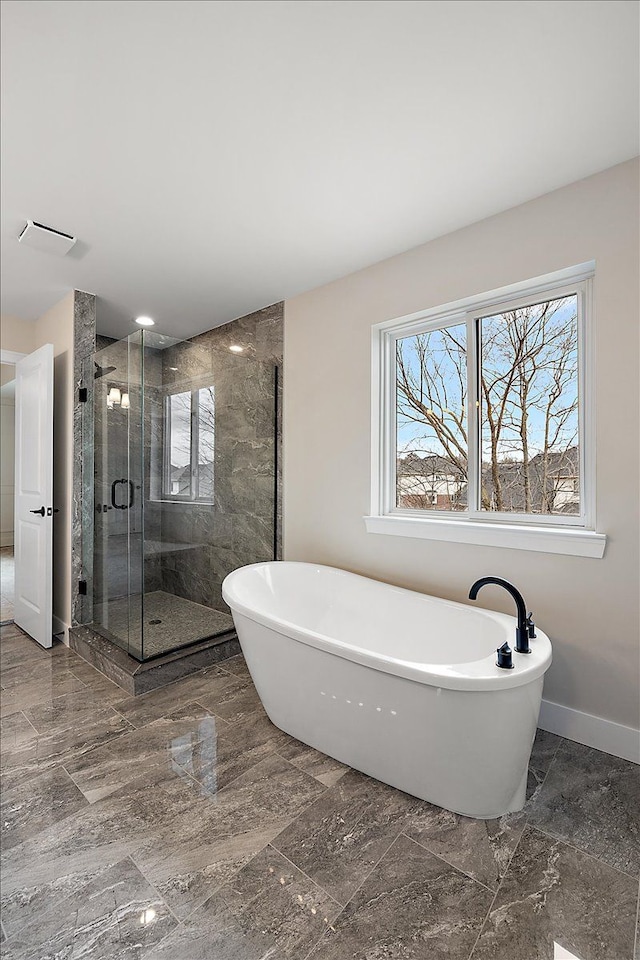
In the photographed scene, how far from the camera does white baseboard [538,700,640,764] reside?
6.22ft

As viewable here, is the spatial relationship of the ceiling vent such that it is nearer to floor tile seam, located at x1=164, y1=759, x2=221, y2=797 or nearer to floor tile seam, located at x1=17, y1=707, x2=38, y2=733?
floor tile seam, located at x1=17, y1=707, x2=38, y2=733

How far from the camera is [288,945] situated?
1164 mm

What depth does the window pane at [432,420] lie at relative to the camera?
2592mm

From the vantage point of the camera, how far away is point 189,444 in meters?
3.10

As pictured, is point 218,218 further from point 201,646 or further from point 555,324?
point 201,646

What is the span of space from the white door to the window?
2.90 ft

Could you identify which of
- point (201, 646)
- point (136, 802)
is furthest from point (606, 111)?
point (201, 646)

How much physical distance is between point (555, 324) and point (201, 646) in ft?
8.82

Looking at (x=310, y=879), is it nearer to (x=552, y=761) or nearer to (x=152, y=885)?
(x=152, y=885)

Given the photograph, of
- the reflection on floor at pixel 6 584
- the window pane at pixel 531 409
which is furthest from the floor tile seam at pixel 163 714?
the reflection on floor at pixel 6 584

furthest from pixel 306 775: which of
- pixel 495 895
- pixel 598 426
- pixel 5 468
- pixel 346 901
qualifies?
pixel 5 468

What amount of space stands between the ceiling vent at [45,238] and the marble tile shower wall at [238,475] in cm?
93

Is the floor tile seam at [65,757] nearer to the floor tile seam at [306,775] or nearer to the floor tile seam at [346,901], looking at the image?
the floor tile seam at [306,775]

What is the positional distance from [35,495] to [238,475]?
1.47 metres
